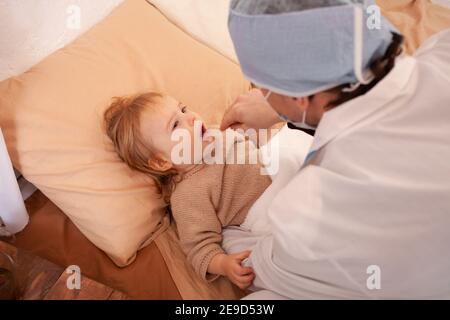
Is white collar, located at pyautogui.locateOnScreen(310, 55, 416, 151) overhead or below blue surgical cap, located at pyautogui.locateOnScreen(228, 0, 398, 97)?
below

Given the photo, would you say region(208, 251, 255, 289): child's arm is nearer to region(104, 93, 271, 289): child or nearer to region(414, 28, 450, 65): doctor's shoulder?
region(104, 93, 271, 289): child

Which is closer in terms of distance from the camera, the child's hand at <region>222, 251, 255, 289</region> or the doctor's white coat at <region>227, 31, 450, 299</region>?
the doctor's white coat at <region>227, 31, 450, 299</region>

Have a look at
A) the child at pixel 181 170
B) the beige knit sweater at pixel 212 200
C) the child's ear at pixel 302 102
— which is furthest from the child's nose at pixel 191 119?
the child's ear at pixel 302 102

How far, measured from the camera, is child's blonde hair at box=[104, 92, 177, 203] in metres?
0.99

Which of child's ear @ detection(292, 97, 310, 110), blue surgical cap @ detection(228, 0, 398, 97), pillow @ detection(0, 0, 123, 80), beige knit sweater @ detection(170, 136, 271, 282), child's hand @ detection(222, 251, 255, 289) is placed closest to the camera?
blue surgical cap @ detection(228, 0, 398, 97)

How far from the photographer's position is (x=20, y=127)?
0.98 meters

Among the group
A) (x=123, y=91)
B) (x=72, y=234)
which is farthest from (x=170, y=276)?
(x=123, y=91)

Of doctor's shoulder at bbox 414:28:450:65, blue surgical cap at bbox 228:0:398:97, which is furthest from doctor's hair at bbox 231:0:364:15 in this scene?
doctor's shoulder at bbox 414:28:450:65

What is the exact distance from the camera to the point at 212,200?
98cm

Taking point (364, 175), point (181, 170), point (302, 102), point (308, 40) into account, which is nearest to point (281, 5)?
point (308, 40)

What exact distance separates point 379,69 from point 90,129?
670 millimetres

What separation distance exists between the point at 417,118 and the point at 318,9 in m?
0.26

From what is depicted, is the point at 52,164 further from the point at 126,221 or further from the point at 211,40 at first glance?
the point at 211,40

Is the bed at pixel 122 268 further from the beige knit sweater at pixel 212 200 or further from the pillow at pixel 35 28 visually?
the pillow at pixel 35 28
